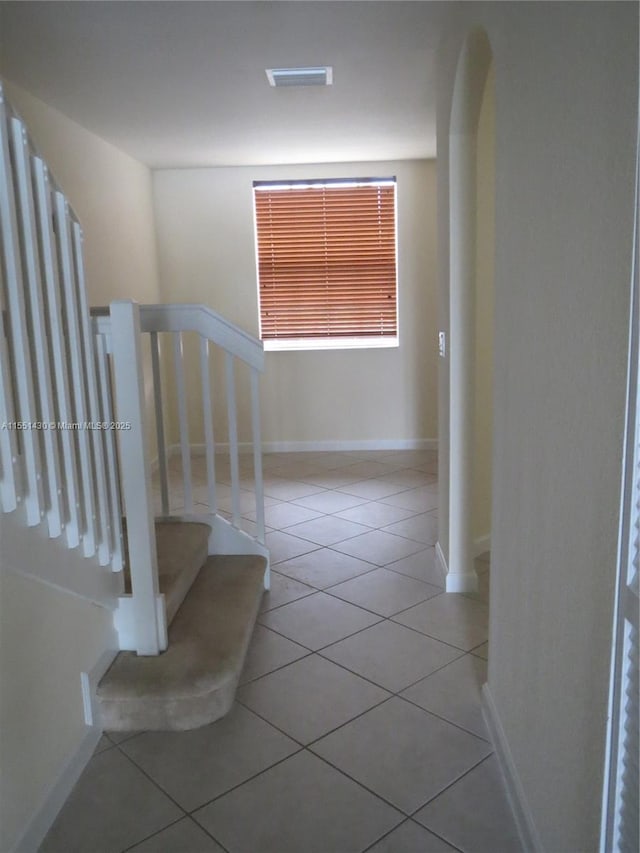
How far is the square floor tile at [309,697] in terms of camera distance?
2.09m

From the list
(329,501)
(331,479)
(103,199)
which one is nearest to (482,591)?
(329,501)

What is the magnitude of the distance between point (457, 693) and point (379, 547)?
4.53 feet

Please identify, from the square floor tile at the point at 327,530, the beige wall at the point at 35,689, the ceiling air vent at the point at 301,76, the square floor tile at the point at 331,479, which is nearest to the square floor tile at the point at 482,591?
the square floor tile at the point at 327,530

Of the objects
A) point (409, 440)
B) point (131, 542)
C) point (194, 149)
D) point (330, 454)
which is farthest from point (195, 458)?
point (131, 542)

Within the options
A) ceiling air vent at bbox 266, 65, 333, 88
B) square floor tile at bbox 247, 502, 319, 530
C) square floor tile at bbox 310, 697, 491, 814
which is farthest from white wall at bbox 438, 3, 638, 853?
square floor tile at bbox 247, 502, 319, 530

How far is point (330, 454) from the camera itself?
579 centimetres

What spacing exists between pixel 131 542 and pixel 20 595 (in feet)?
1.77

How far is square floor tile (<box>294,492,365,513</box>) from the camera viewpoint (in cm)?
431

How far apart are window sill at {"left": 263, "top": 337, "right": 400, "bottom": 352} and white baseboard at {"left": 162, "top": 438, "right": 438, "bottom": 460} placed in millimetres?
815

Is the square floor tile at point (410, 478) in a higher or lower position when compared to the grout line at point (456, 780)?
lower

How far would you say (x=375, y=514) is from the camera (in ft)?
13.6

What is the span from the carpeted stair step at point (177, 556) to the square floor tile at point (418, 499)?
5.39 feet

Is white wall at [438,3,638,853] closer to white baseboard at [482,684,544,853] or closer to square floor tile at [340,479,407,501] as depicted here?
white baseboard at [482,684,544,853]

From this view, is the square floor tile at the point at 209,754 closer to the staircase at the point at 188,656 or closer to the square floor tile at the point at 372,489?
the staircase at the point at 188,656
